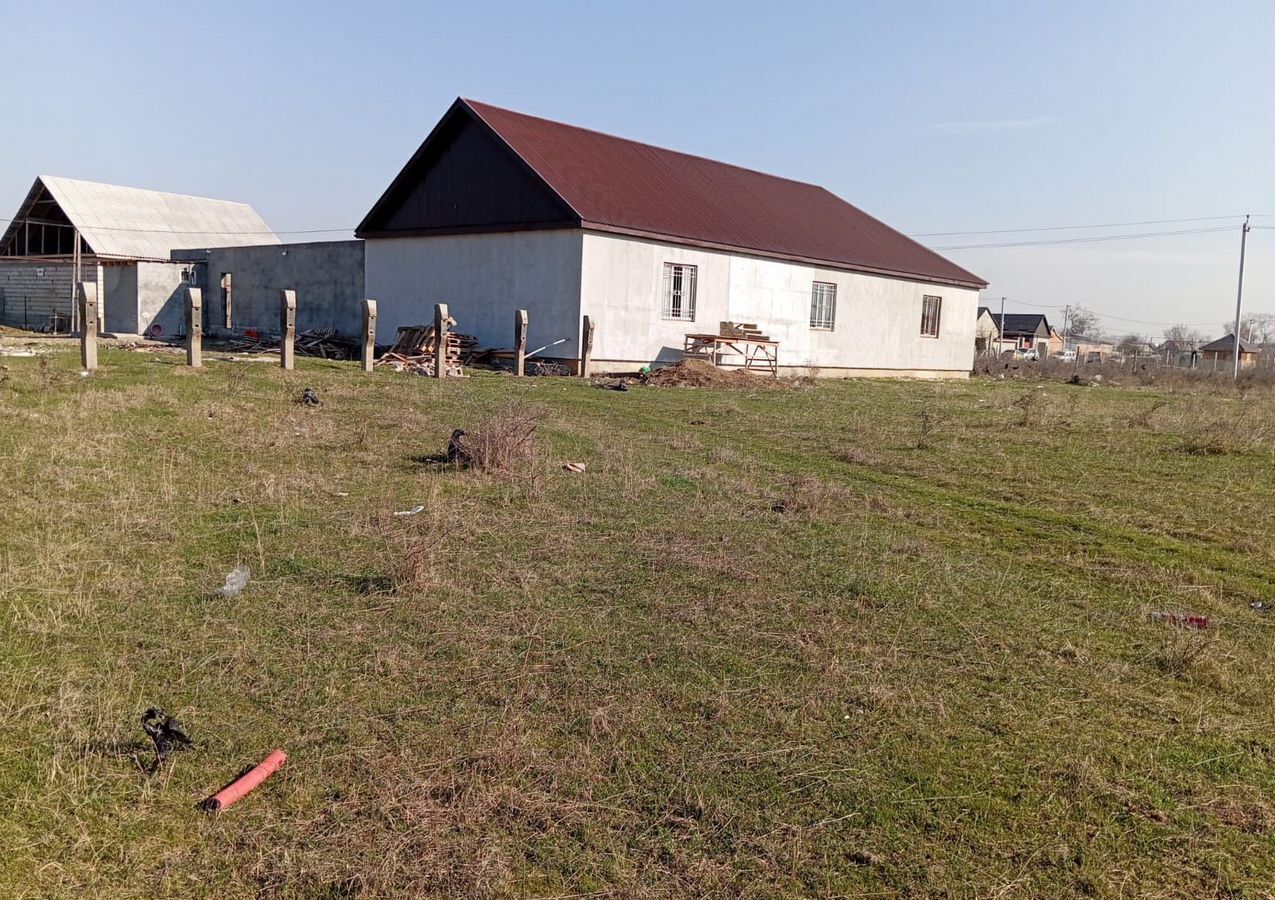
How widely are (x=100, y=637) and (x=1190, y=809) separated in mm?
5227

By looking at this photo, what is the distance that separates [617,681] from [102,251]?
35.8m

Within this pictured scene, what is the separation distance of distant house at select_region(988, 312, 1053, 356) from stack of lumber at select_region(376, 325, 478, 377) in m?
77.5

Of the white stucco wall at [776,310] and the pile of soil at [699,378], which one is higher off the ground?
the white stucco wall at [776,310]

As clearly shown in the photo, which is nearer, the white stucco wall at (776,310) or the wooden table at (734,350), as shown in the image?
the white stucco wall at (776,310)

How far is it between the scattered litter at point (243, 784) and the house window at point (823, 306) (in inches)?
1056

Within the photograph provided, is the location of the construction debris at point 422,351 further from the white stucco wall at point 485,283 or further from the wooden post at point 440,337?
the wooden post at point 440,337

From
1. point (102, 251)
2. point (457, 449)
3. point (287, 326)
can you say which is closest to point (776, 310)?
point (287, 326)

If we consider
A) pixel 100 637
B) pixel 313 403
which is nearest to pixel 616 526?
pixel 100 637

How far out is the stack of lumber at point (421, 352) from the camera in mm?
20734

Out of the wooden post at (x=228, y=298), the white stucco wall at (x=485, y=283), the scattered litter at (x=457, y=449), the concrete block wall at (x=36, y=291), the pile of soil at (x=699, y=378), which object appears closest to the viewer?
the scattered litter at (x=457, y=449)

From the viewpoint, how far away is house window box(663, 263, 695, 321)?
24.9m

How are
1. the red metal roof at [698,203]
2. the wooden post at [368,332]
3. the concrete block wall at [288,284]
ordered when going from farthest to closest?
the concrete block wall at [288,284]
the red metal roof at [698,203]
the wooden post at [368,332]

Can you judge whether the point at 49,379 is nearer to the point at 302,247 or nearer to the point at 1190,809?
the point at 1190,809

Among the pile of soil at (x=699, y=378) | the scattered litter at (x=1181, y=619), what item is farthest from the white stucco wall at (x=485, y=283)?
the scattered litter at (x=1181, y=619)
